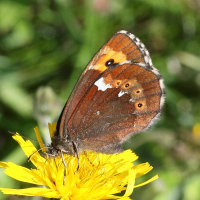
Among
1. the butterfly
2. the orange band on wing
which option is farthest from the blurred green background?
the orange band on wing

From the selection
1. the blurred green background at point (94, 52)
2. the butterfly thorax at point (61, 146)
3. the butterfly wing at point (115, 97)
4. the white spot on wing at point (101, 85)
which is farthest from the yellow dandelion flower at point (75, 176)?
the blurred green background at point (94, 52)

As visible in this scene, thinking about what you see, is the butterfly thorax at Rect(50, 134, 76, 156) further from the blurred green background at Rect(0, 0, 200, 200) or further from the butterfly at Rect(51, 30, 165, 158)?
the blurred green background at Rect(0, 0, 200, 200)

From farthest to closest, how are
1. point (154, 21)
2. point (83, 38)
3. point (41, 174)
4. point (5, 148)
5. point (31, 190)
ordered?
point (154, 21) → point (83, 38) → point (5, 148) → point (41, 174) → point (31, 190)

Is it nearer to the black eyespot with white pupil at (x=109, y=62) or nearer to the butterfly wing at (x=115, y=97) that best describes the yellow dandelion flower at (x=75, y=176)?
the butterfly wing at (x=115, y=97)

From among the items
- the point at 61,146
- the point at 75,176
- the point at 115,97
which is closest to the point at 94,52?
the point at 115,97

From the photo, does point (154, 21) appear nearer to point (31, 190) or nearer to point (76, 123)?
point (76, 123)

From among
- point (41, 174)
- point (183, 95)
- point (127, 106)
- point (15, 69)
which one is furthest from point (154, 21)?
point (41, 174)

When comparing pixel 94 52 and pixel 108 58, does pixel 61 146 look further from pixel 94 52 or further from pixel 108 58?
pixel 94 52
